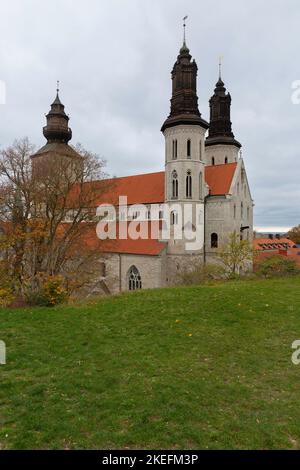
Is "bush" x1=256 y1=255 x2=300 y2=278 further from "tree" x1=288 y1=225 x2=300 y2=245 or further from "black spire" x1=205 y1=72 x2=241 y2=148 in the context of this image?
"tree" x1=288 y1=225 x2=300 y2=245

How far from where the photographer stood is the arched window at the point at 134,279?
1192 inches

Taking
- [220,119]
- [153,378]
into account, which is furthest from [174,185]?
[153,378]

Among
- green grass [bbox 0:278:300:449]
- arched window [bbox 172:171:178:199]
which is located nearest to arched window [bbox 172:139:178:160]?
arched window [bbox 172:171:178:199]

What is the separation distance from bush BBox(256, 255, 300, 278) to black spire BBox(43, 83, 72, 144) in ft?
104

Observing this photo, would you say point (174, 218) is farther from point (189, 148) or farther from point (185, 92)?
point (185, 92)

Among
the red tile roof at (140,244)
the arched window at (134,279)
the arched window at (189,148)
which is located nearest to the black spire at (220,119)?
the arched window at (189,148)

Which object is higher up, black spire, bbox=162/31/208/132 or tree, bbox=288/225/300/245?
black spire, bbox=162/31/208/132

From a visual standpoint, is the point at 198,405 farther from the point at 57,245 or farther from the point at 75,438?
the point at 57,245

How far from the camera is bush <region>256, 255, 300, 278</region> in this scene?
18.9 meters

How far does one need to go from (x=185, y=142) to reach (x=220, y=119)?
12138mm

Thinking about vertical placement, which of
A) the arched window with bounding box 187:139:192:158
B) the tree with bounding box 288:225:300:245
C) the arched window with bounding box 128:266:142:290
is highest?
the arched window with bounding box 187:139:192:158

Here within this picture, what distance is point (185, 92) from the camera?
98.2 feet

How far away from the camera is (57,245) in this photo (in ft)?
63.3

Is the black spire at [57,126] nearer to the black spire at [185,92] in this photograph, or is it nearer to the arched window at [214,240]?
the black spire at [185,92]
